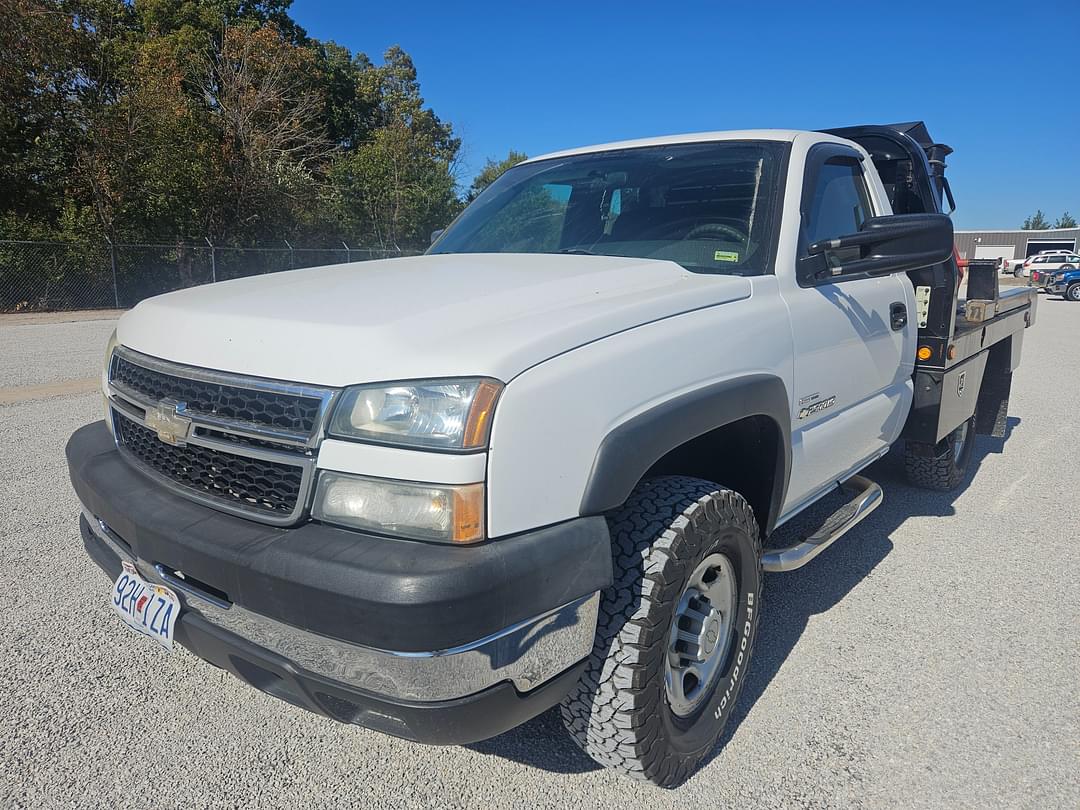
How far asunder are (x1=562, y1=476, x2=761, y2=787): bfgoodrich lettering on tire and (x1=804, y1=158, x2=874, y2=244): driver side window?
1.30 meters

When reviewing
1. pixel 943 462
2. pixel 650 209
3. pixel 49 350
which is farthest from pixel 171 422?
pixel 49 350

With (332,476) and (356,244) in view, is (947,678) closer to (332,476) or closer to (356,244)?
(332,476)

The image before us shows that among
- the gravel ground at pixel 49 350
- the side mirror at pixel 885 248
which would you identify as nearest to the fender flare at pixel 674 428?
the side mirror at pixel 885 248

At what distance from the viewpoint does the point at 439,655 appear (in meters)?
1.51

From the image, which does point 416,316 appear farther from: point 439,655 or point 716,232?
point 716,232

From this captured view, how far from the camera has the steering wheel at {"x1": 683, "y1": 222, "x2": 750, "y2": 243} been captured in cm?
270

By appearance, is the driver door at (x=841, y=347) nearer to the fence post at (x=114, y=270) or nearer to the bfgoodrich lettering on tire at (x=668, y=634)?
the bfgoodrich lettering on tire at (x=668, y=634)

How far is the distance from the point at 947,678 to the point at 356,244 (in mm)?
27714

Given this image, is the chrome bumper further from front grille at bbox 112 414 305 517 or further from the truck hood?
the truck hood

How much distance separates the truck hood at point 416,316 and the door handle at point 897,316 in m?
1.29

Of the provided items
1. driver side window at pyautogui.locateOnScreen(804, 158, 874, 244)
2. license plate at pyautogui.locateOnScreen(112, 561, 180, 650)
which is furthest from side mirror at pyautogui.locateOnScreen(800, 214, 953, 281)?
license plate at pyautogui.locateOnScreen(112, 561, 180, 650)

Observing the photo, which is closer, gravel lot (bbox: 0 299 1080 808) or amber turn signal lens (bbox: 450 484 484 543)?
amber turn signal lens (bbox: 450 484 484 543)

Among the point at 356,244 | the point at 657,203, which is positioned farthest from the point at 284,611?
the point at 356,244

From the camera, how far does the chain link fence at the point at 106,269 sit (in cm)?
1766
